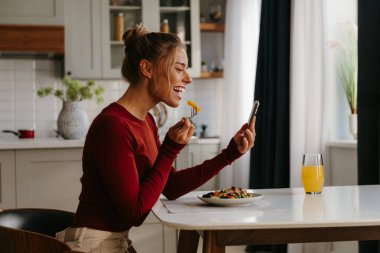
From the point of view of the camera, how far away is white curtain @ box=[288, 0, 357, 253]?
3.91m

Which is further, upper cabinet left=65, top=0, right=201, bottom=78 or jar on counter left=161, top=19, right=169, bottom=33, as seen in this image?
jar on counter left=161, top=19, right=169, bottom=33

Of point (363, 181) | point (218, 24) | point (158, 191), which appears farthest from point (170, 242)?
point (218, 24)

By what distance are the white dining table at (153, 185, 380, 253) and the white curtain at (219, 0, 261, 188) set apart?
3.18m

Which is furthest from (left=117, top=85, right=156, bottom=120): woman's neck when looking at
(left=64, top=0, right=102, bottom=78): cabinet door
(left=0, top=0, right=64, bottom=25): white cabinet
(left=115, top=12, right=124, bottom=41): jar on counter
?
(left=115, top=12, right=124, bottom=41): jar on counter

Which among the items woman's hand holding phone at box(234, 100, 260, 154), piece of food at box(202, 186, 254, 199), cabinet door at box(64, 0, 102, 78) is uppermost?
cabinet door at box(64, 0, 102, 78)

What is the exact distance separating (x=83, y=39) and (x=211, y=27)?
1.15m

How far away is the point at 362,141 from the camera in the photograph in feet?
9.95

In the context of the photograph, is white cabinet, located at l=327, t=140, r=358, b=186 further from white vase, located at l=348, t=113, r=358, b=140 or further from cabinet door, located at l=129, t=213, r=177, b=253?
cabinet door, located at l=129, t=213, r=177, b=253

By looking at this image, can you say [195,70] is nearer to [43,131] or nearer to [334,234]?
[43,131]

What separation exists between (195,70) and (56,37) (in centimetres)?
121

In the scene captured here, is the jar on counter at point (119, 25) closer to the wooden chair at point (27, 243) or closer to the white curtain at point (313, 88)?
the white curtain at point (313, 88)

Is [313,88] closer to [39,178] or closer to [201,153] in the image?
[201,153]

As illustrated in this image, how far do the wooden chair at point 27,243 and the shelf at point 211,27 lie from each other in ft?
13.3

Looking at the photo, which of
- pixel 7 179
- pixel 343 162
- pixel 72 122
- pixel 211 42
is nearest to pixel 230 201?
pixel 343 162
